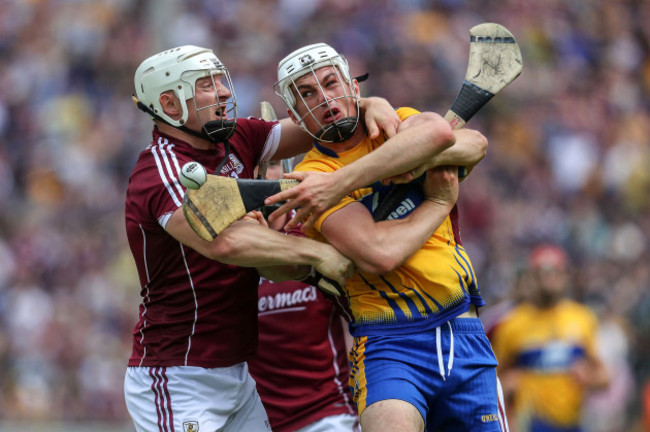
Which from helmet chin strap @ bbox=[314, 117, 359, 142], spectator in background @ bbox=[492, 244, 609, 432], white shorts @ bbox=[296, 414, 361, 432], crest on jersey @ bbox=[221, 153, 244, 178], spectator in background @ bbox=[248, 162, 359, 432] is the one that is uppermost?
helmet chin strap @ bbox=[314, 117, 359, 142]

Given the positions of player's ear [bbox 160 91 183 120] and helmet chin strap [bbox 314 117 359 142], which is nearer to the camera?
helmet chin strap [bbox 314 117 359 142]

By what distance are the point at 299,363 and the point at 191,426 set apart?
87cm

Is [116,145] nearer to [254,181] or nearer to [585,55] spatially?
[585,55]

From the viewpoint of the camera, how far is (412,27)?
10844 millimetres

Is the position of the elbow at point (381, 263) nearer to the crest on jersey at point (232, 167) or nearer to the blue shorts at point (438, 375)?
the blue shorts at point (438, 375)

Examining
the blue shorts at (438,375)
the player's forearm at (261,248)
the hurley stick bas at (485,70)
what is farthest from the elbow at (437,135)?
the blue shorts at (438,375)

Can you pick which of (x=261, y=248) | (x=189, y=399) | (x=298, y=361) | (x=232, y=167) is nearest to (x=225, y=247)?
(x=261, y=248)

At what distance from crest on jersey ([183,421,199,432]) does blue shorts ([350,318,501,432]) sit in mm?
678

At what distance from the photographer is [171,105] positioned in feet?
13.8

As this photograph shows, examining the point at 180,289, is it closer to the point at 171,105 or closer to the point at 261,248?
the point at 261,248

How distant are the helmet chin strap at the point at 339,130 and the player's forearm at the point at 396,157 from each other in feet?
0.87

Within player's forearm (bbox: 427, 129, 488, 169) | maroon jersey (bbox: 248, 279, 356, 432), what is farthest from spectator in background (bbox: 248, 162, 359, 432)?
player's forearm (bbox: 427, 129, 488, 169)

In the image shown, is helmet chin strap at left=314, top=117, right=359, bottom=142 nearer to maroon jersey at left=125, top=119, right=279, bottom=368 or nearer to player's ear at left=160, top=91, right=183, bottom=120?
maroon jersey at left=125, top=119, right=279, bottom=368

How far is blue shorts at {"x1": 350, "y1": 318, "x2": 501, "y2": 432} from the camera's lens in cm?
389
